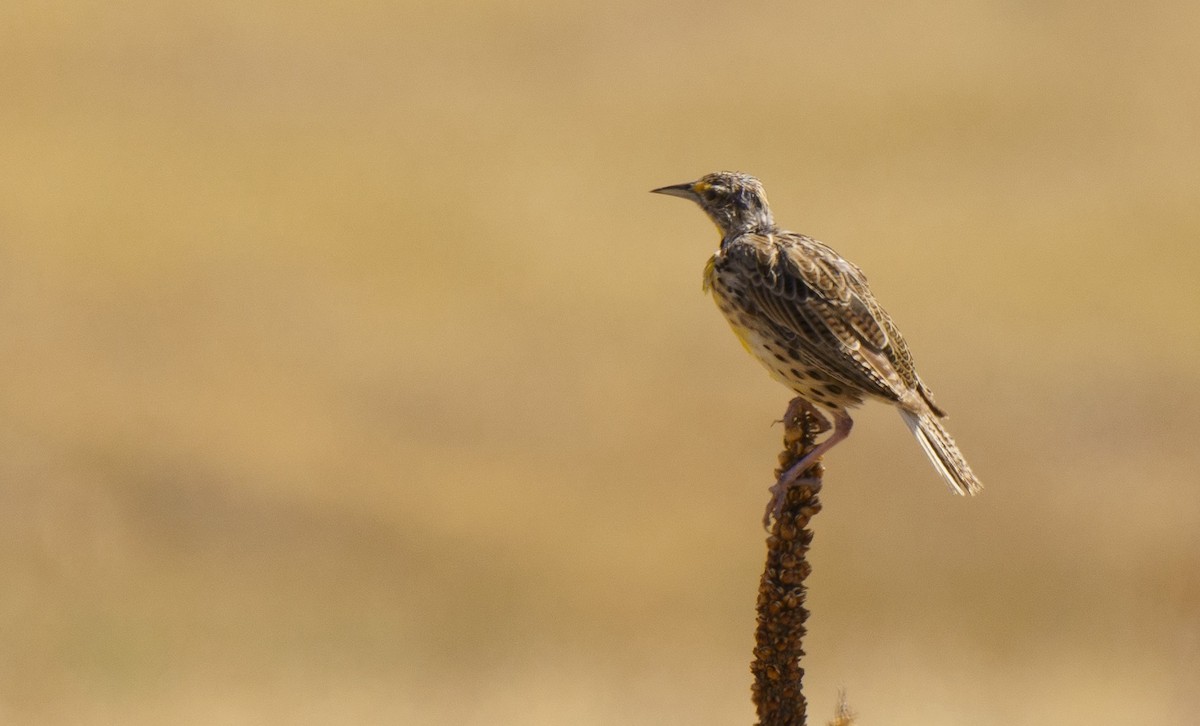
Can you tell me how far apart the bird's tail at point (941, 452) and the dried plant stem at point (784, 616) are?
0.90m

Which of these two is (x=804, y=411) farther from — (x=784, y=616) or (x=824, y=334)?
(x=784, y=616)

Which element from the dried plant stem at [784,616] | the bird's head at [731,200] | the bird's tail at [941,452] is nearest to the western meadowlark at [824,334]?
Answer: the bird's tail at [941,452]

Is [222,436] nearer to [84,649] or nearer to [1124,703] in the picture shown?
[84,649]

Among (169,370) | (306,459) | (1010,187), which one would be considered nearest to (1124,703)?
(306,459)

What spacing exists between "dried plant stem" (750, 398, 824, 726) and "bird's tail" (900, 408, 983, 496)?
900 millimetres

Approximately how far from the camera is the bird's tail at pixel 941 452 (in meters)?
5.30

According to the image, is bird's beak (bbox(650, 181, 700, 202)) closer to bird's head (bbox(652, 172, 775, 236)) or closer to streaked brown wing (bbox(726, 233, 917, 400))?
bird's head (bbox(652, 172, 775, 236))

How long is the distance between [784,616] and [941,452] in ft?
3.78

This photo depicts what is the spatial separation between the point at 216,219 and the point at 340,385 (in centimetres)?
441

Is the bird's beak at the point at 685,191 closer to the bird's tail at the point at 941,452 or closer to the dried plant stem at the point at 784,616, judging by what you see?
the bird's tail at the point at 941,452

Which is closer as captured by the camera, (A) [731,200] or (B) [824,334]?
(B) [824,334]

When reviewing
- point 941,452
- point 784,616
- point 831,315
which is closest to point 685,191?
point 831,315

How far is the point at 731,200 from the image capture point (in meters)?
6.18

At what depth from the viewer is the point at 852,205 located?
2064 centimetres
